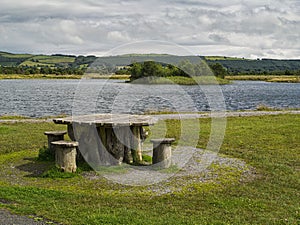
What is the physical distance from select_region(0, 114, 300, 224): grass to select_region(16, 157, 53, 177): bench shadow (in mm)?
30

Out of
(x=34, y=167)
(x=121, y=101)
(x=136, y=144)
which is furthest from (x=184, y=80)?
(x=34, y=167)

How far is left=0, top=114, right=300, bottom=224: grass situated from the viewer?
806 centimetres

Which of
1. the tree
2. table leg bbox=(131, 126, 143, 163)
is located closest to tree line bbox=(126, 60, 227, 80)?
the tree

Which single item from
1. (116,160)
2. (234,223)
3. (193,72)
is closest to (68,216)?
(234,223)

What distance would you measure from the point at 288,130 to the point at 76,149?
1260cm

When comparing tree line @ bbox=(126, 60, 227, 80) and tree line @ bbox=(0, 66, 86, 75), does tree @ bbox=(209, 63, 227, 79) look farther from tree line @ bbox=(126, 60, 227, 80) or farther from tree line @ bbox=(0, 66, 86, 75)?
tree line @ bbox=(0, 66, 86, 75)

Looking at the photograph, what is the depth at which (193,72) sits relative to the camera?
87250 mm

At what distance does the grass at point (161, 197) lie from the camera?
8062mm

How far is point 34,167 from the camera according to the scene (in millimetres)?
12820

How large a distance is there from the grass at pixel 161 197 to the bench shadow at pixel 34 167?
0.03 meters

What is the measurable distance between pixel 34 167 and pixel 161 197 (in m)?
4.90

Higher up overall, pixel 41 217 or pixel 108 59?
pixel 108 59

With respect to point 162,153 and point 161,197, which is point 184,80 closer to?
point 162,153

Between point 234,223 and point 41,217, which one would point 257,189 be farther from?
point 41,217
